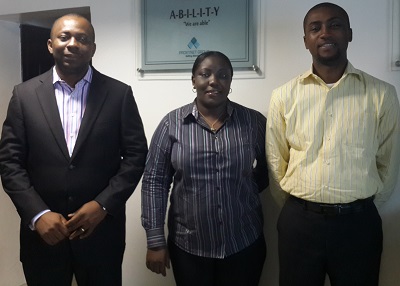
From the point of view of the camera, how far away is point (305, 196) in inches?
62.7

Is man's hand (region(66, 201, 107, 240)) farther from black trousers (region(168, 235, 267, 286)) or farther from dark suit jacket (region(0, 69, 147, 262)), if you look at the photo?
black trousers (region(168, 235, 267, 286))

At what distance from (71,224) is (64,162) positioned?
245 millimetres

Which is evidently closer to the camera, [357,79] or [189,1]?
[357,79]

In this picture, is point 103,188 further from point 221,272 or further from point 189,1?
point 189,1

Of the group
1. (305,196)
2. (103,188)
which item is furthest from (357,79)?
(103,188)

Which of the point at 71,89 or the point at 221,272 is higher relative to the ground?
the point at 71,89

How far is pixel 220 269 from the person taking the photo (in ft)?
5.47

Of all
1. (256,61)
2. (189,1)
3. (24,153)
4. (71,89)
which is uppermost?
(189,1)

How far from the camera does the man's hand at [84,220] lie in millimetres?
1536

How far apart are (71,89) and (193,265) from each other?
2.93 ft

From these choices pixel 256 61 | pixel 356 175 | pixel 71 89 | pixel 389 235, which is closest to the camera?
pixel 356 175

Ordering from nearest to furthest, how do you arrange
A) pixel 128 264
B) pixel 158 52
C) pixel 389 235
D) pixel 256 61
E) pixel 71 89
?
pixel 71 89
pixel 389 235
pixel 256 61
pixel 158 52
pixel 128 264

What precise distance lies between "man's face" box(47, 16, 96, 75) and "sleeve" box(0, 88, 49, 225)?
24 centimetres

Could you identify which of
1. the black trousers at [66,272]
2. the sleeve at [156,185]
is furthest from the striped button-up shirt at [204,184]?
the black trousers at [66,272]
